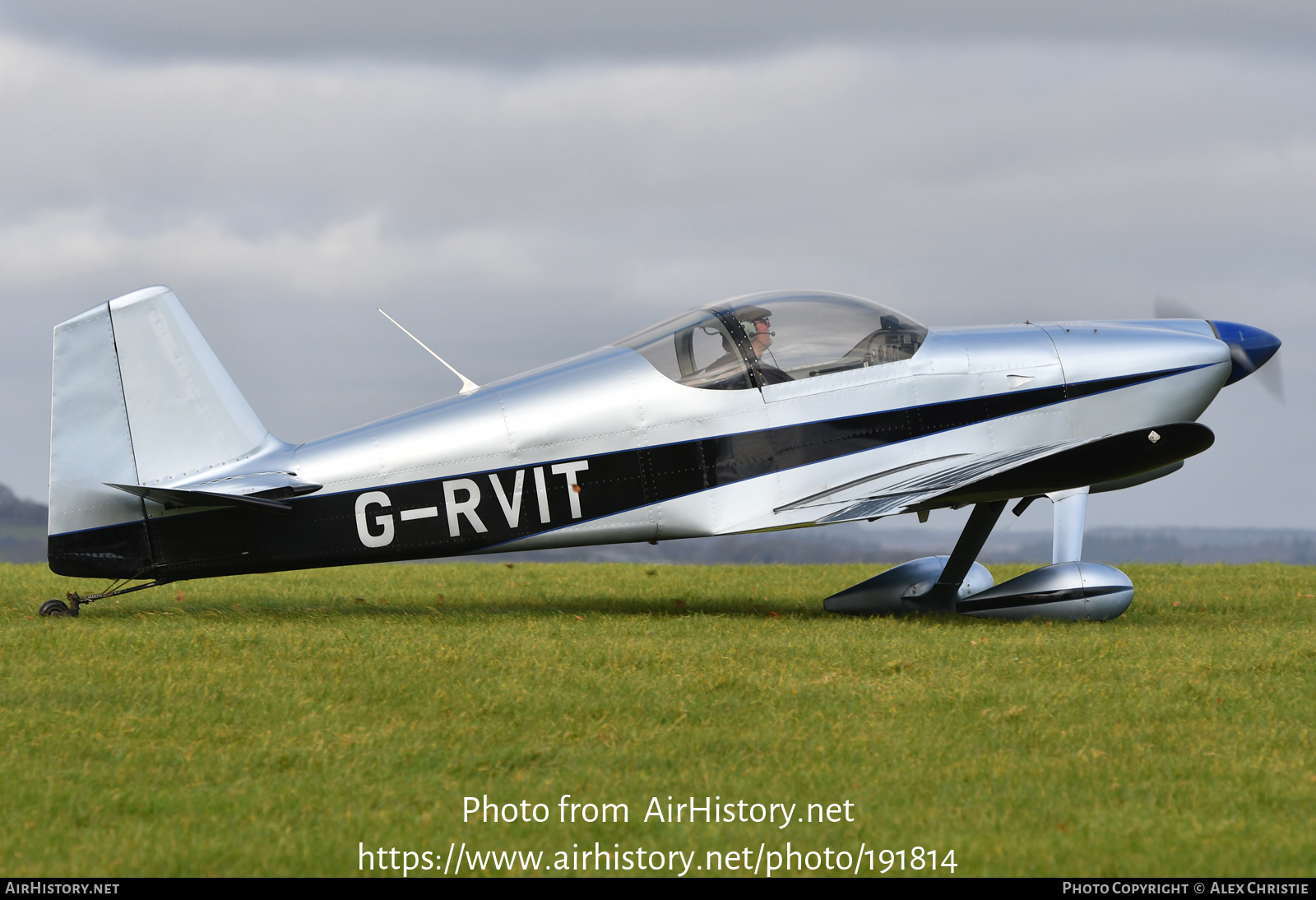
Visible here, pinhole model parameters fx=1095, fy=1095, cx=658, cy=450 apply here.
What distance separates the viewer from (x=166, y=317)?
8.74 meters

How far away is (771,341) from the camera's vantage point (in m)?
9.03

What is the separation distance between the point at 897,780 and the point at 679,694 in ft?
5.31

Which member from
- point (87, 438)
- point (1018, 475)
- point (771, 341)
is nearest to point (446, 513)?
point (87, 438)

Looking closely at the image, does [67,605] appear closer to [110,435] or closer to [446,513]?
[110,435]

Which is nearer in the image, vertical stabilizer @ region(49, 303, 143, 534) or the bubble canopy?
vertical stabilizer @ region(49, 303, 143, 534)

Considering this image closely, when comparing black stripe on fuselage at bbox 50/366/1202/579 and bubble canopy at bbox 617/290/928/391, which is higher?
bubble canopy at bbox 617/290/928/391

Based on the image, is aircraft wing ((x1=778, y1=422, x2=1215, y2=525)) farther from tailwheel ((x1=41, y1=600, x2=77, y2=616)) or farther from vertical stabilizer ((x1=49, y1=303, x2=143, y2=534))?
tailwheel ((x1=41, y1=600, x2=77, y2=616))

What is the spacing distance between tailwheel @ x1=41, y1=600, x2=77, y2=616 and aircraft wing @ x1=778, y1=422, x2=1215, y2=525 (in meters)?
5.68

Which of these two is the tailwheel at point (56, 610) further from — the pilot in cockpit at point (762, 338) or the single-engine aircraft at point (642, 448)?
the pilot in cockpit at point (762, 338)

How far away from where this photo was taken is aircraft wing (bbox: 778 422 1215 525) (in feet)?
27.4

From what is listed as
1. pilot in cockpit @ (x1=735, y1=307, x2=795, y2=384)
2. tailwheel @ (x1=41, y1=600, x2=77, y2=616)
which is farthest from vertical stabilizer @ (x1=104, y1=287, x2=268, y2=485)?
pilot in cockpit @ (x1=735, y1=307, x2=795, y2=384)

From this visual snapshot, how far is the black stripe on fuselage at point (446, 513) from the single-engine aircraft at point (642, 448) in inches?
0.7
